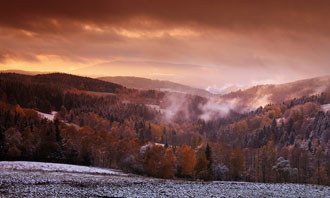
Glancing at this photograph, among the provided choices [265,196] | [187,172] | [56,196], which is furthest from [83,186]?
[187,172]

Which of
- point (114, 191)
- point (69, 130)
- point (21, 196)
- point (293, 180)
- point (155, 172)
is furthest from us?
point (69, 130)

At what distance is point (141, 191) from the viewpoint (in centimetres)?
4991

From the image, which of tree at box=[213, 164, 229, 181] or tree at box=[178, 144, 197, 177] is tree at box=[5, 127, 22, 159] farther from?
tree at box=[213, 164, 229, 181]

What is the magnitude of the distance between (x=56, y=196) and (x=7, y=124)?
99.4m

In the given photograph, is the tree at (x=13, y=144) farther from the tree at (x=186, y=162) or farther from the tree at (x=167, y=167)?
the tree at (x=186, y=162)

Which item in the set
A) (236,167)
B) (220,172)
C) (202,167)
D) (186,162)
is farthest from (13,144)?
(236,167)

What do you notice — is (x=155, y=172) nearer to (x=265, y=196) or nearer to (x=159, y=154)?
(x=159, y=154)

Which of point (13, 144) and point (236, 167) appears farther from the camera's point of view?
point (236, 167)

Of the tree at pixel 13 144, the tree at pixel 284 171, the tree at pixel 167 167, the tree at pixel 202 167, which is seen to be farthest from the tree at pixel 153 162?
the tree at pixel 284 171

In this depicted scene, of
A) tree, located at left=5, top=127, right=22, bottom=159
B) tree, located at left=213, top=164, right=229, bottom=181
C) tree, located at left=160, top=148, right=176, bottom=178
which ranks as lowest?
tree, located at left=213, top=164, right=229, bottom=181

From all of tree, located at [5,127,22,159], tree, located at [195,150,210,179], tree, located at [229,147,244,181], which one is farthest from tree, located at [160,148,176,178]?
tree, located at [5,127,22,159]

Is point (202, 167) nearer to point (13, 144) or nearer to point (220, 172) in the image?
point (220, 172)

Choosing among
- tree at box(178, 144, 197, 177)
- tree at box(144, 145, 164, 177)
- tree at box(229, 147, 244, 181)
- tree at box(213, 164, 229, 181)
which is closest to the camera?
tree at box(144, 145, 164, 177)

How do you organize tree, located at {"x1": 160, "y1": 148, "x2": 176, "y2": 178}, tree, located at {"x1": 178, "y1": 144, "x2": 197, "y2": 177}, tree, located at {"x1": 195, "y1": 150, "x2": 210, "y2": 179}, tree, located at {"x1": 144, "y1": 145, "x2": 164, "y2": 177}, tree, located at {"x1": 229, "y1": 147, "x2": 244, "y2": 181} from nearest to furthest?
tree, located at {"x1": 160, "y1": 148, "x2": 176, "y2": 178} < tree, located at {"x1": 144, "y1": 145, "x2": 164, "y2": 177} < tree, located at {"x1": 178, "y1": 144, "x2": 197, "y2": 177} < tree, located at {"x1": 195, "y1": 150, "x2": 210, "y2": 179} < tree, located at {"x1": 229, "y1": 147, "x2": 244, "y2": 181}
